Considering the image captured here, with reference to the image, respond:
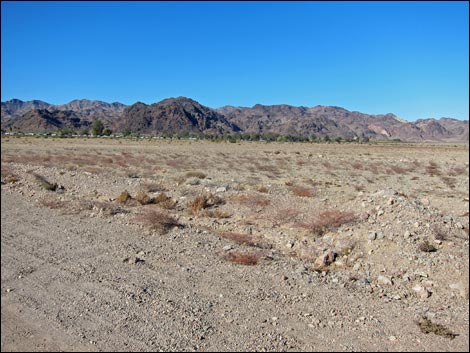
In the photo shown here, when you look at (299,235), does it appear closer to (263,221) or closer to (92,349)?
(263,221)

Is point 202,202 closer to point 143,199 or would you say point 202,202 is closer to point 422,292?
point 143,199

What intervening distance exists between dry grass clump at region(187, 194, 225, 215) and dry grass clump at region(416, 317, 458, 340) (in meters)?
9.11

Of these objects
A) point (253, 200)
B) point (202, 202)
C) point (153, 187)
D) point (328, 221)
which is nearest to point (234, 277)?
point (328, 221)

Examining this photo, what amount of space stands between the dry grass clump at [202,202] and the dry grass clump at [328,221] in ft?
13.4

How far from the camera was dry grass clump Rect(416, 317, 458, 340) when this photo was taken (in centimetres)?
634

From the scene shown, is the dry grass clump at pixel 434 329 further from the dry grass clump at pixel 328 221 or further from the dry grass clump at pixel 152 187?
the dry grass clump at pixel 152 187

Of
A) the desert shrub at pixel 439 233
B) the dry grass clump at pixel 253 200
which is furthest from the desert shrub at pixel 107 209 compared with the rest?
the desert shrub at pixel 439 233

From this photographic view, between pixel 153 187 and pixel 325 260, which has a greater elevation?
pixel 153 187

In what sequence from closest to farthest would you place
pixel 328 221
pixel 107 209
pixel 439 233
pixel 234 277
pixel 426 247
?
pixel 234 277
pixel 426 247
pixel 439 233
pixel 328 221
pixel 107 209

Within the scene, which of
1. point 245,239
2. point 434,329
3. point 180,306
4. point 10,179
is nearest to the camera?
point 434,329

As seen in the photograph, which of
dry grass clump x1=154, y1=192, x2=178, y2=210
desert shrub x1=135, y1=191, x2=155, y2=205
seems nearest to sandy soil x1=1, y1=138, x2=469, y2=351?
dry grass clump x1=154, y1=192, x2=178, y2=210

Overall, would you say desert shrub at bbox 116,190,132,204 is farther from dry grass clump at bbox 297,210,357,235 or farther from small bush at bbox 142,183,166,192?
dry grass clump at bbox 297,210,357,235

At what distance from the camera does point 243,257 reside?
9445mm

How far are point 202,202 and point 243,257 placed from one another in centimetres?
616
